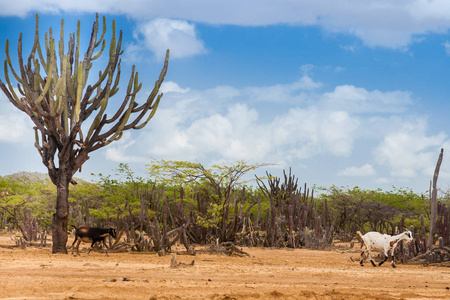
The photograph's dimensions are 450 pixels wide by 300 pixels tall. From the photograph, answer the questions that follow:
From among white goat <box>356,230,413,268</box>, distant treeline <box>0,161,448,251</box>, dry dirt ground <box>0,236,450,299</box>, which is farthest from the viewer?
distant treeline <box>0,161,448,251</box>

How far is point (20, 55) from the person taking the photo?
16.9 meters

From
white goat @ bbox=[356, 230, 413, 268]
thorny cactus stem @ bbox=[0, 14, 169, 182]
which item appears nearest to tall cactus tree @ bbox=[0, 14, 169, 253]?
thorny cactus stem @ bbox=[0, 14, 169, 182]

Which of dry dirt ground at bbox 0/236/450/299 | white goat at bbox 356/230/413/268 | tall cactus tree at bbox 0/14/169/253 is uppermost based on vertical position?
tall cactus tree at bbox 0/14/169/253

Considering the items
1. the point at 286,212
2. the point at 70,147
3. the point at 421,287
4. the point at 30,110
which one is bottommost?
the point at 421,287

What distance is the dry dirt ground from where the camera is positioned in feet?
28.6

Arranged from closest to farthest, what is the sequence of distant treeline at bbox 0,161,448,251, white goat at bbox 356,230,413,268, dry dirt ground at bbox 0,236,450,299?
dry dirt ground at bbox 0,236,450,299, white goat at bbox 356,230,413,268, distant treeline at bbox 0,161,448,251

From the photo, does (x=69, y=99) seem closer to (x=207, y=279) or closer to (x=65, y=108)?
(x=65, y=108)

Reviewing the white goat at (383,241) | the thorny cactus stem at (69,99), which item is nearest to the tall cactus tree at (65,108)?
the thorny cactus stem at (69,99)

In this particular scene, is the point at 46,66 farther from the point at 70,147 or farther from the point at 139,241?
the point at 139,241

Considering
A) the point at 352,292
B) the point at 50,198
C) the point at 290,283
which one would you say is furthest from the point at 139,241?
the point at 50,198

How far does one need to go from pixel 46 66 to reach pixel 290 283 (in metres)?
11.8

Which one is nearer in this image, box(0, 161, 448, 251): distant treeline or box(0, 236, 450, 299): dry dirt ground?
box(0, 236, 450, 299): dry dirt ground

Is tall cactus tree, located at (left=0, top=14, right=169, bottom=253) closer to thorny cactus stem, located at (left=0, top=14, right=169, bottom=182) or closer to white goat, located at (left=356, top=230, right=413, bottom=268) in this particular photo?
thorny cactus stem, located at (left=0, top=14, right=169, bottom=182)

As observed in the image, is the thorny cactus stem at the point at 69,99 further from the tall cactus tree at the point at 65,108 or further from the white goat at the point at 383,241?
the white goat at the point at 383,241
